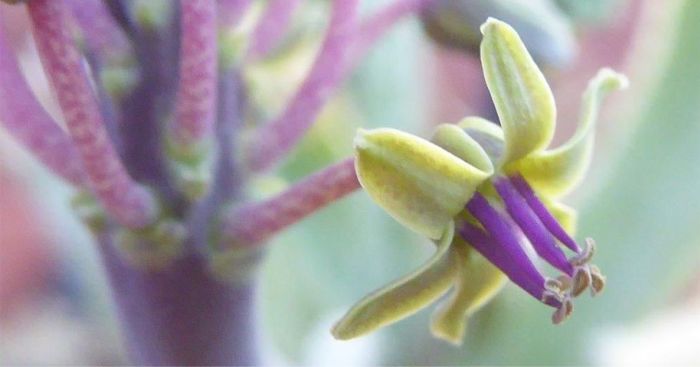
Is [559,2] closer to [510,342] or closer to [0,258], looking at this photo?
[510,342]

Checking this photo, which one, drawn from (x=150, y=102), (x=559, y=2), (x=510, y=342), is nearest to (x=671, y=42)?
(x=559, y=2)

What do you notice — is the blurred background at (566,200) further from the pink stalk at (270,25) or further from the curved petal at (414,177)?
the curved petal at (414,177)

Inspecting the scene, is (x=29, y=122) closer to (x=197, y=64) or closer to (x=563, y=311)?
(x=197, y=64)

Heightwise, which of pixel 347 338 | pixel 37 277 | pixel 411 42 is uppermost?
pixel 37 277

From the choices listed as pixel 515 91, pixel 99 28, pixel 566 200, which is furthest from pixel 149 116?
pixel 566 200

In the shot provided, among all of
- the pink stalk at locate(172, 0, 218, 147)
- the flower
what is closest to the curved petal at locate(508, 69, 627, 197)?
the flower

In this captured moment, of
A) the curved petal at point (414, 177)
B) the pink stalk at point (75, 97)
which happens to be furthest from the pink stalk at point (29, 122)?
the curved petal at point (414, 177)
